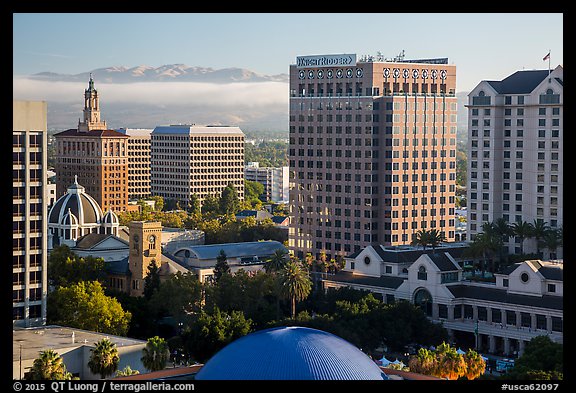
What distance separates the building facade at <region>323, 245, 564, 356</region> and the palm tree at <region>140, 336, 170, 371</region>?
35133mm

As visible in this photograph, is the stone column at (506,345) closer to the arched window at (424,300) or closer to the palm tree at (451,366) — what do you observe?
the arched window at (424,300)

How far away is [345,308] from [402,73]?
55341 millimetres

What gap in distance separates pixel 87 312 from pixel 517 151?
62766 millimetres

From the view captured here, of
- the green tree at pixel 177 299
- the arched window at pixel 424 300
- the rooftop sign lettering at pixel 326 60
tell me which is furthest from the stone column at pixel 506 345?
the rooftop sign lettering at pixel 326 60

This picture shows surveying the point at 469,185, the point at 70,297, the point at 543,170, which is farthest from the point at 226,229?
the point at 70,297

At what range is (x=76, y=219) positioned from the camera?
6796 inches

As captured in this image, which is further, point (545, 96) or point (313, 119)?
point (313, 119)

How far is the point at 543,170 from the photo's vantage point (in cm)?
14575

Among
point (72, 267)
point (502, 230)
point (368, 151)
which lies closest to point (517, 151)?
point (502, 230)

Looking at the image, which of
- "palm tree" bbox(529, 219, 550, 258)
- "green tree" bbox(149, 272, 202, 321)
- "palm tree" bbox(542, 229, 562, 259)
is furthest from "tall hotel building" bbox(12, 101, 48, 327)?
"palm tree" bbox(529, 219, 550, 258)
